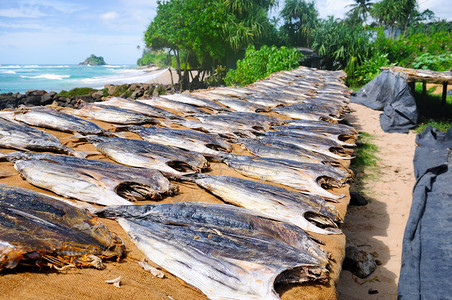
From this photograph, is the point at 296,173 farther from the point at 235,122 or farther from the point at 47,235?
the point at 47,235

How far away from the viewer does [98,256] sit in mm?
1979

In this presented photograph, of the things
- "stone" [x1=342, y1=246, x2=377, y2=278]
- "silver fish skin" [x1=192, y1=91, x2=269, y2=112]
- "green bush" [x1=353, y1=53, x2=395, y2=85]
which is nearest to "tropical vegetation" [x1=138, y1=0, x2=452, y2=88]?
"green bush" [x1=353, y1=53, x2=395, y2=85]

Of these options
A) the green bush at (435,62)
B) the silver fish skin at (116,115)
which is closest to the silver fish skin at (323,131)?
the silver fish skin at (116,115)

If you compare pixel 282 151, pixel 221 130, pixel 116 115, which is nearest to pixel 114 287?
pixel 282 151

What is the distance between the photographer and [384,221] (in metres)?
5.43

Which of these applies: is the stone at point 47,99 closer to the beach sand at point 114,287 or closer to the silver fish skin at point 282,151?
the silver fish skin at point 282,151

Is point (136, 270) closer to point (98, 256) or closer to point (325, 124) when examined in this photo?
point (98, 256)

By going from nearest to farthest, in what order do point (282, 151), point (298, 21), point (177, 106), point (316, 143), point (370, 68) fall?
1. point (282, 151)
2. point (316, 143)
3. point (177, 106)
4. point (370, 68)
5. point (298, 21)

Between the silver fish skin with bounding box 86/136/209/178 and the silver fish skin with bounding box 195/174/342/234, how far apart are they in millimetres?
567

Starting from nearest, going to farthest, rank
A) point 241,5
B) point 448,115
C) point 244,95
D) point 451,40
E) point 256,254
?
point 256,254 → point 244,95 → point 448,115 → point 451,40 → point 241,5

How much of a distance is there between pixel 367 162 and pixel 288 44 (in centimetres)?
3071

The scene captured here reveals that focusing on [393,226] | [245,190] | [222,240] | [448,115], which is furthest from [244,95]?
[448,115]

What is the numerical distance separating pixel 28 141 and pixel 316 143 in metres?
4.14

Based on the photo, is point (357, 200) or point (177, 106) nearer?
point (357, 200)
